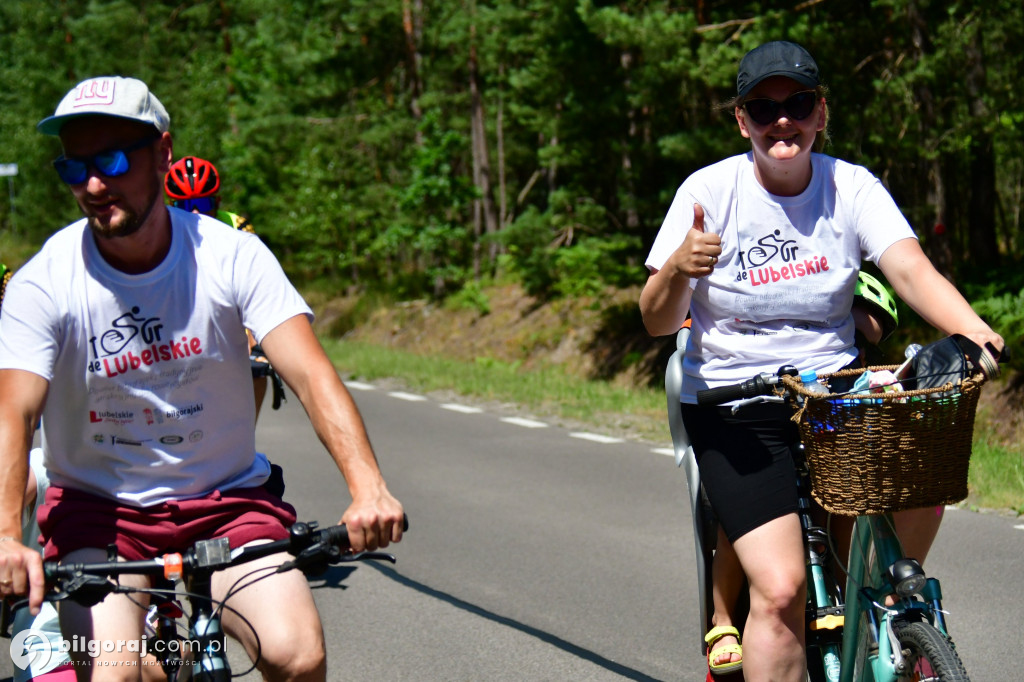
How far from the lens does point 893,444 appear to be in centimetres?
307

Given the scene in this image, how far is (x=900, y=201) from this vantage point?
14.2 m

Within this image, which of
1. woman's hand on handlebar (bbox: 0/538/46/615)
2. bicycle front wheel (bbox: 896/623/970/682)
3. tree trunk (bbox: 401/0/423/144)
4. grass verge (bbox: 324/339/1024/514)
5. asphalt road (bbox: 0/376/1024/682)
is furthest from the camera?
tree trunk (bbox: 401/0/423/144)

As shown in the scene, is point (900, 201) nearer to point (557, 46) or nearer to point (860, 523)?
point (557, 46)

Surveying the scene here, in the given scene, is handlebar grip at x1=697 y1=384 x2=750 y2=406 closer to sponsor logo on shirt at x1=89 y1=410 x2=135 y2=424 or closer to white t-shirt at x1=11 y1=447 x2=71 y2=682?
sponsor logo on shirt at x1=89 y1=410 x2=135 y2=424

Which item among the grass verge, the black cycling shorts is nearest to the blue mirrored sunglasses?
the black cycling shorts

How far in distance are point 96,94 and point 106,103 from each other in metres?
0.05

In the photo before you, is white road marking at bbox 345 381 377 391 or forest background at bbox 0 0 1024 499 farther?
white road marking at bbox 345 381 377 391

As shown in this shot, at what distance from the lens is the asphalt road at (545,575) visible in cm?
554

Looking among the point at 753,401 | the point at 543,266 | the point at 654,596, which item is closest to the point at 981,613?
the point at 654,596

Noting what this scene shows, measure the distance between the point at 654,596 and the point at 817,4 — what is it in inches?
372

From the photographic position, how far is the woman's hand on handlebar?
271 centimetres

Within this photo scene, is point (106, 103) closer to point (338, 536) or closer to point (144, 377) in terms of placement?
point (144, 377)

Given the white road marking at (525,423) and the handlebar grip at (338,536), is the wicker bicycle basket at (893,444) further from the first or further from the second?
the white road marking at (525,423)

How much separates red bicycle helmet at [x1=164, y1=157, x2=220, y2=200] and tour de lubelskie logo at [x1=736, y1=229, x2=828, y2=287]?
4.03 meters
